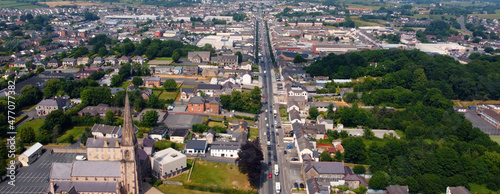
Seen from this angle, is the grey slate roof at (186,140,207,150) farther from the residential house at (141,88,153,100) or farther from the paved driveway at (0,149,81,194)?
the residential house at (141,88,153,100)

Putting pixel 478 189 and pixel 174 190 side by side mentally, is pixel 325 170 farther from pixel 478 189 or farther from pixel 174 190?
pixel 478 189

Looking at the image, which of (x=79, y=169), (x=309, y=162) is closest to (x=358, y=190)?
(x=309, y=162)

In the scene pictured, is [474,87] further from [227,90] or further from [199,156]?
[199,156]

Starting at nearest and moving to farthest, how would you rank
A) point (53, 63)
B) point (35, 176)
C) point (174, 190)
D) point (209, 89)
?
point (174, 190), point (35, 176), point (209, 89), point (53, 63)

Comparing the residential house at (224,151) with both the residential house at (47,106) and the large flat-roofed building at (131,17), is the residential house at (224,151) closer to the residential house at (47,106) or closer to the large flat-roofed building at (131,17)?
the residential house at (47,106)

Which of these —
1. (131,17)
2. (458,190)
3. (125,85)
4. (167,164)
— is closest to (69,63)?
(125,85)

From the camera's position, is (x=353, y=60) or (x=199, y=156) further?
(x=353, y=60)

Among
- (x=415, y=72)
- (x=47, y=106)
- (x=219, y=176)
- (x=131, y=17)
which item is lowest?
(x=219, y=176)
